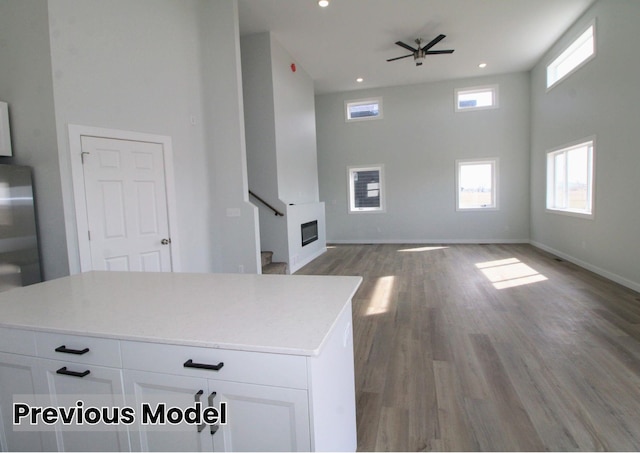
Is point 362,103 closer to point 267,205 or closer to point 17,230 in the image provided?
point 267,205

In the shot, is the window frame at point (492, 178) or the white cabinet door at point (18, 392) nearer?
the white cabinet door at point (18, 392)

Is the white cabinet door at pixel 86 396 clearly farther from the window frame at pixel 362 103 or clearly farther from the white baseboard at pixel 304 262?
the window frame at pixel 362 103

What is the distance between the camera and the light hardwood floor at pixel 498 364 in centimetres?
190

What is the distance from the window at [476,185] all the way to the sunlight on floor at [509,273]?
237 cm

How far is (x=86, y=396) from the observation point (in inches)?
53.8

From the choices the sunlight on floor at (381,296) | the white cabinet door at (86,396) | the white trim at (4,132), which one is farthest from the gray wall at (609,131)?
the white trim at (4,132)

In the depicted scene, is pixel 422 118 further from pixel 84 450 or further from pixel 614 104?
pixel 84 450

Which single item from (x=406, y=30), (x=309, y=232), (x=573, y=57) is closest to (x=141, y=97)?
(x=309, y=232)

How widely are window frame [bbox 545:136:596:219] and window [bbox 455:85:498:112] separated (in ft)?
6.66

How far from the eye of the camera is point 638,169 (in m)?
4.07

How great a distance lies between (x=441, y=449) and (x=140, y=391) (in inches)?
58.5

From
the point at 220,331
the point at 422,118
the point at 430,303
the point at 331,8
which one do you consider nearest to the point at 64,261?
the point at 220,331

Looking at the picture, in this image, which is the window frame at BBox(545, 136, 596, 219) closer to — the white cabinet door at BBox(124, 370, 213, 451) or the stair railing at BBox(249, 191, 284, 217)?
the stair railing at BBox(249, 191, 284, 217)

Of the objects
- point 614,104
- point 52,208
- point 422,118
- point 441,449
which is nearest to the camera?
point 441,449
